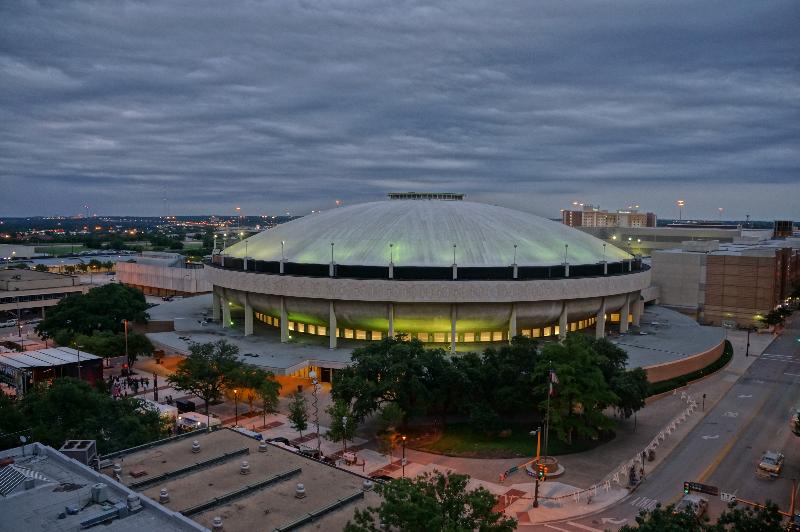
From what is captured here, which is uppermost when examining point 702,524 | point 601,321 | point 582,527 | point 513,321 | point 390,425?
point 513,321

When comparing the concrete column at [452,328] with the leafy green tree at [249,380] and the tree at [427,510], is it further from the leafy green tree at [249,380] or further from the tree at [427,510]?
the tree at [427,510]

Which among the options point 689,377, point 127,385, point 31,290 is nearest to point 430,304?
point 689,377

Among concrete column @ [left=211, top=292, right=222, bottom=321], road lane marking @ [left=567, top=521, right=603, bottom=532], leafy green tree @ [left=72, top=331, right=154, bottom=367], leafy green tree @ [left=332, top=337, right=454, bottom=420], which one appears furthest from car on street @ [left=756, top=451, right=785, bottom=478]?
concrete column @ [left=211, top=292, right=222, bottom=321]

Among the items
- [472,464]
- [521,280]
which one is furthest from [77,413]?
[521,280]

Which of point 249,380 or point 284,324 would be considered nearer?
point 249,380

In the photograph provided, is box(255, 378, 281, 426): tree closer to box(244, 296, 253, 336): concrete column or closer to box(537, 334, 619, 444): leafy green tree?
box(537, 334, 619, 444): leafy green tree

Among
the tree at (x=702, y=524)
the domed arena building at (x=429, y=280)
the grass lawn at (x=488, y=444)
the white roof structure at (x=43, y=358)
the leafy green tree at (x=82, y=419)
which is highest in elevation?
the domed arena building at (x=429, y=280)

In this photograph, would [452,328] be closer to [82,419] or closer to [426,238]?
[426,238]

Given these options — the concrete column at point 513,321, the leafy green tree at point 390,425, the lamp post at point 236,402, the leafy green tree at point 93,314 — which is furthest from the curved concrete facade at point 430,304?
the leafy green tree at point 390,425
